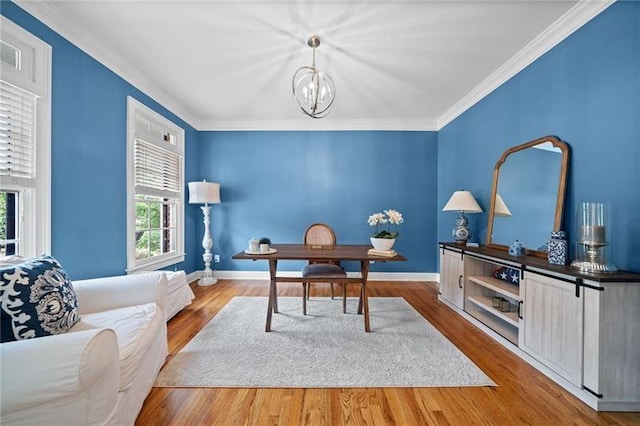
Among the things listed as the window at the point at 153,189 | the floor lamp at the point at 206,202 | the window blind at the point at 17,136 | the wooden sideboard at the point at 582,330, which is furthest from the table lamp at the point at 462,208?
the window blind at the point at 17,136

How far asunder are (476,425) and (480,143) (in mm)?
2916

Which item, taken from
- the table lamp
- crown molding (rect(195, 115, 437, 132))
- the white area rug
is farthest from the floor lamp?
the table lamp

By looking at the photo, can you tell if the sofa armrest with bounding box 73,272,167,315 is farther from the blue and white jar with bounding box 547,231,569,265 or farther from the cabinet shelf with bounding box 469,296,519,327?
the blue and white jar with bounding box 547,231,569,265

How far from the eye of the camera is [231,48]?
93.3 inches

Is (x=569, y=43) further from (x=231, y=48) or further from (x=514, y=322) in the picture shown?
(x=231, y=48)

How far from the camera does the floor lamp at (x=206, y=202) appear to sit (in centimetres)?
385

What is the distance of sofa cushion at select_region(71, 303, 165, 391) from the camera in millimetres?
1239

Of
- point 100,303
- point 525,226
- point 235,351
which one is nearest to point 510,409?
point 525,226

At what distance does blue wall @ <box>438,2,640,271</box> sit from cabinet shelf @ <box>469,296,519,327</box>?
0.80m

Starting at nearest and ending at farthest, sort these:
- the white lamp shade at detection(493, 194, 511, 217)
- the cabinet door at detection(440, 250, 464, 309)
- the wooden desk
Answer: the wooden desk
the white lamp shade at detection(493, 194, 511, 217)
the cabinet door at detection(440, 250, 464, 309)

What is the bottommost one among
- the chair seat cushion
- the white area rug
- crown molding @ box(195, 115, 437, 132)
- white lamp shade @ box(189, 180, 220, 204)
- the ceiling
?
the white area rug

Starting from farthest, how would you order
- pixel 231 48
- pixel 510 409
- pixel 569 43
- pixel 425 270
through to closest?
pixel 425 270 < pixel 231 48 < pixel 569 43 < pixel 510 409

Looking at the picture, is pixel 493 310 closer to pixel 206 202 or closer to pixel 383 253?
pixel 383 253

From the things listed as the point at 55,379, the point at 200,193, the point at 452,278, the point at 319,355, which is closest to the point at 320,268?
the point at 319,355
